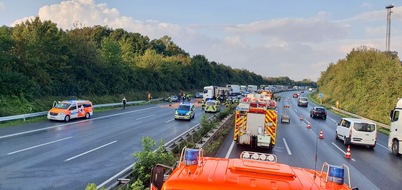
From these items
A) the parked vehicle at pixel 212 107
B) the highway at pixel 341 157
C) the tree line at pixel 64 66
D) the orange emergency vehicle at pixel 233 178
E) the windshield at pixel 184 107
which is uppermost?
the tree line at pixel 64 66

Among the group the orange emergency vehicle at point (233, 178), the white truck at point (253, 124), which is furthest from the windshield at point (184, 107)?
the orange emergency vehicle at point (233, 178)

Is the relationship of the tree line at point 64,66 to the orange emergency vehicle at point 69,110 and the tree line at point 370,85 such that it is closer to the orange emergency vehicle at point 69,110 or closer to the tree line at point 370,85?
the orange emergency vehicle at point 69,110

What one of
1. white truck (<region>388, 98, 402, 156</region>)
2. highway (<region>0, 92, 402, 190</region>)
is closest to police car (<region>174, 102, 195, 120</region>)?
highway (<region>0, 92, 402, 190</region>)

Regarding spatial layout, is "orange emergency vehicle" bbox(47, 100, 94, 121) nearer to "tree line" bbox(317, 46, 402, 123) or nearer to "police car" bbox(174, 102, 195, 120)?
"police car" bbox(174, 102, 195, 120)

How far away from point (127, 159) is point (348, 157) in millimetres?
11153

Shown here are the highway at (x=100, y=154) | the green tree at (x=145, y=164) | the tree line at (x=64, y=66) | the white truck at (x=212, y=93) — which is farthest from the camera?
the white truck at (x=212, y=93)

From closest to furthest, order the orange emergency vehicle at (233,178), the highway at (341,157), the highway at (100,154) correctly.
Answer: the orange emergency vehicle at (233,178) → the highway at (100,154) → the highway at (341,157)

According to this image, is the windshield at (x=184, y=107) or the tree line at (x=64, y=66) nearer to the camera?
the tree line at (x=64, y=66)

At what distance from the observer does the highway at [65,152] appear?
10812 mm

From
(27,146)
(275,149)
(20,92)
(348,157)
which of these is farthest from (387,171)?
(20,92)

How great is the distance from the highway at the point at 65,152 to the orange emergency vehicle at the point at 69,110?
2.29 metres

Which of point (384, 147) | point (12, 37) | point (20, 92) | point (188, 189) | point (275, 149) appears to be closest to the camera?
point (188, 189)

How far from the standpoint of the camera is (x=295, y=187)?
10.7 feet

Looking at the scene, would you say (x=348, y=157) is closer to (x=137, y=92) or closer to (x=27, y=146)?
(x=27, y=146)
